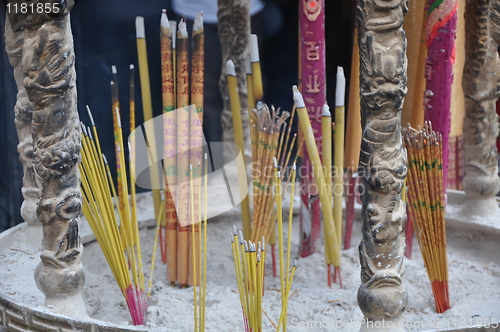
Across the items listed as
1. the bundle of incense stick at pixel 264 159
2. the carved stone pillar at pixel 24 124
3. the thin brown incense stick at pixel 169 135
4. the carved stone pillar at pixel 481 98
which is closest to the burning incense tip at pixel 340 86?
the bundle of incense stick at pixel 264 159

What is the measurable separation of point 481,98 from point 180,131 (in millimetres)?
1279

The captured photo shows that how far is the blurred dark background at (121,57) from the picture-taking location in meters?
3.20

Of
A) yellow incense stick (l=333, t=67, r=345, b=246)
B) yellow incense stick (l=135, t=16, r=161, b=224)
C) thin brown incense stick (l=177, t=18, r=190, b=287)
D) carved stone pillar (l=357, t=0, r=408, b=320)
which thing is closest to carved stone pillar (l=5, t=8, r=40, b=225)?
yellow incense stick (l=135, t=16, r=161, b=224)

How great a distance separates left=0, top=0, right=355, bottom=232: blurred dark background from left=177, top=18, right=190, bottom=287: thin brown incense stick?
Answer: 1269 mm

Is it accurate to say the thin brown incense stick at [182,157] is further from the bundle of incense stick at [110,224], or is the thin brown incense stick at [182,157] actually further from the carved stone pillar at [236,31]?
the carved stone pillar at [236,31]

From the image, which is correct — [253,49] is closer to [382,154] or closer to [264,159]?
[264,159]

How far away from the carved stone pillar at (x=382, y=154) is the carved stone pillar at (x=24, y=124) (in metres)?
1.30

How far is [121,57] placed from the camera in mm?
3648

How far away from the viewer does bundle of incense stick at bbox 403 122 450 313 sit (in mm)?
2053

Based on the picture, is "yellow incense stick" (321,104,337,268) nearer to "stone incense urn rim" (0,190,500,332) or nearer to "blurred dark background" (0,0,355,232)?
"stone incense urn rim" (0,190,500,332)

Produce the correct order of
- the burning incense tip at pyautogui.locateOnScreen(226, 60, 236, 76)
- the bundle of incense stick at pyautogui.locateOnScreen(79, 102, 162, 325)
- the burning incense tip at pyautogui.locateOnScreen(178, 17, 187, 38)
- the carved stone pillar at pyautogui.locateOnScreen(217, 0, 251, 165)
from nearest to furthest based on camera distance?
1. the bundle of incense stick at pyautogui.locateOnScreen(79, 102, 162, 325)
2. the burning incense tip at pyautogui.locateOnScreen(178, 17, 187, 38)
3. the burning incense tip at pyautogui.locateOnScreen(226, 60, 236, 76)
4. the carved stone pillar at pyautogui.locateOnScreen(217, 0, 251, 165)

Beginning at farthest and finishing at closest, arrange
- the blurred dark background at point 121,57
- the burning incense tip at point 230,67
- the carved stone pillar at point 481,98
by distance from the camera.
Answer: the blurred dark background at point 121,57
the carved stone pillar at point 481,98
the burning incense tip at point 230,67

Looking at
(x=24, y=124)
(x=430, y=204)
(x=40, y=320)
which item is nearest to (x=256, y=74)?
(x=430, y=204)

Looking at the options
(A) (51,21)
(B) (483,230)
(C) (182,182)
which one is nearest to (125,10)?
(C) (182,182)
